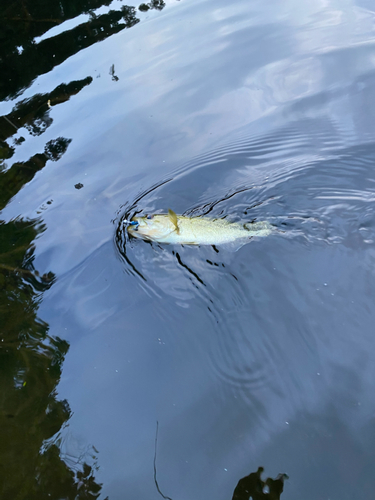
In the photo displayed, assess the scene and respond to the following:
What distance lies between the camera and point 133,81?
6.79 meters

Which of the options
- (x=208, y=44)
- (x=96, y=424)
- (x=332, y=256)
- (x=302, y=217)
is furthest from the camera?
(x=208, y=44)

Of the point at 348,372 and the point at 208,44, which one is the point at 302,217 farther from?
the point at 208,44

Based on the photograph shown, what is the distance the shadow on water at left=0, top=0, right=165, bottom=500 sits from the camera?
9.66 ft

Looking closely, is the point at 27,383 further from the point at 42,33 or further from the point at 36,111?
the point at 42,33

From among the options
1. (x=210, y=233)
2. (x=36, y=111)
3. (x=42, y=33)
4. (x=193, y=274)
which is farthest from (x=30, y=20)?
(x=193, y=274)

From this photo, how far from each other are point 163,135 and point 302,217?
105 inches

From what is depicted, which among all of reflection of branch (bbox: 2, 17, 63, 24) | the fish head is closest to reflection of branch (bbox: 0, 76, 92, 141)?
reflection of branch (bbox: 2, 17, 63, 24)

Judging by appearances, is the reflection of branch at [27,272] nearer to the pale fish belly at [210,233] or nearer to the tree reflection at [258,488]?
the pale fish belly at [210,233]

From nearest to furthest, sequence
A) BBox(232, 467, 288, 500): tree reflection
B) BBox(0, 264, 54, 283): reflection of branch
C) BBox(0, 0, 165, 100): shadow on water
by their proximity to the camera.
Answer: BBox(232, 467, 288, 500): tree reflection, BBox(0, 264, 54, 283): reflection of branch, BBox(0, 0, 165, 100): shadow on water

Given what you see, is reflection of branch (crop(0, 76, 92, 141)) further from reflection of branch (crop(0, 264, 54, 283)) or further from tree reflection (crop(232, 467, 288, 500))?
tree reflection (crop(232, 467, 288, 500))

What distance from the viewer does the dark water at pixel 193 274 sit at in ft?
9.54

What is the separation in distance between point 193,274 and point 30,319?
1.82m

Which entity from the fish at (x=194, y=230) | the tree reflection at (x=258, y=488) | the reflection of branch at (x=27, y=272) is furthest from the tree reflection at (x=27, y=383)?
the fish at (x=194, y=230)

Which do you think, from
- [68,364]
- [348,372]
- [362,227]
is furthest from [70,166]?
[348,372]
